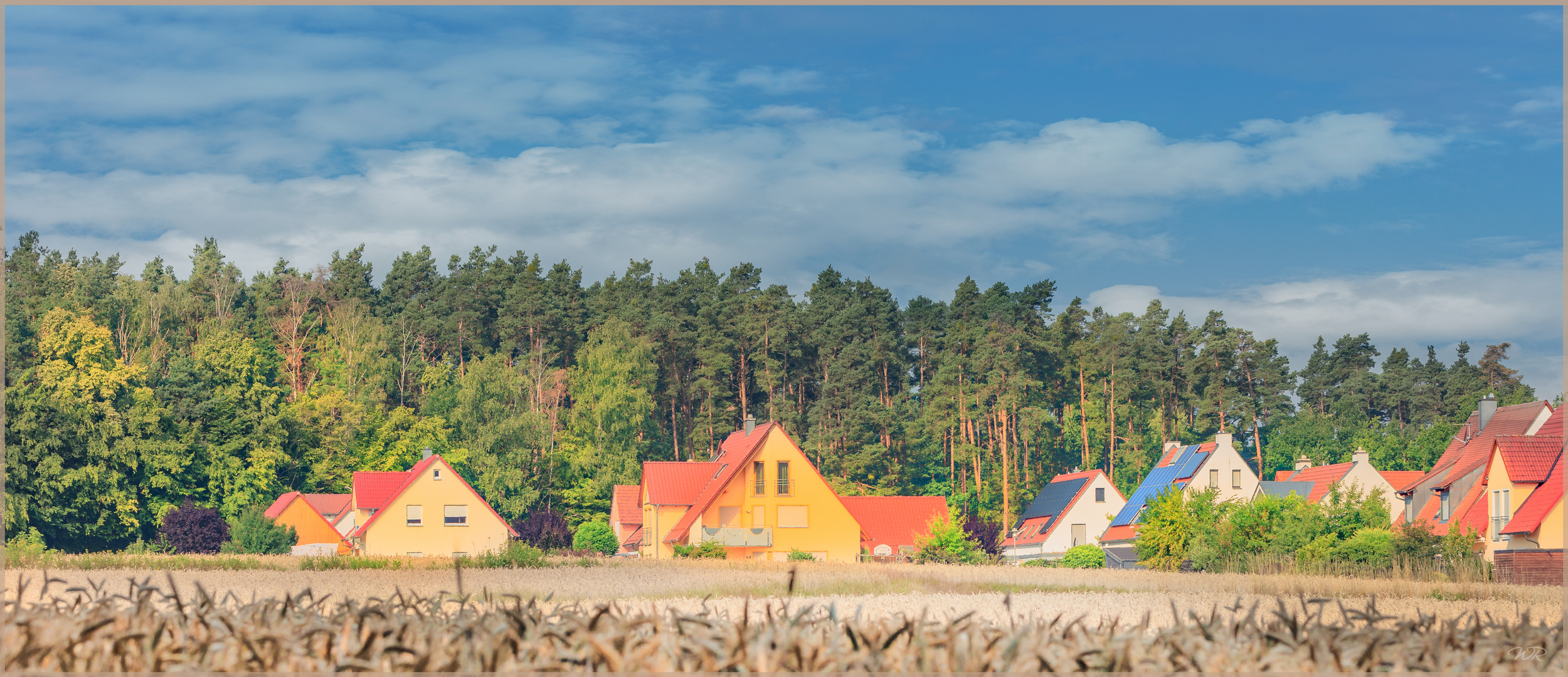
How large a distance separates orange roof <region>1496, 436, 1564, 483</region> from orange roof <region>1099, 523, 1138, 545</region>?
23.4m

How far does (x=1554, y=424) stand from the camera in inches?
1663

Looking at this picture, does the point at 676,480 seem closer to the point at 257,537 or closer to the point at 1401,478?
the point at 257,537

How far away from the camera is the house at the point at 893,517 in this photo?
206 feet

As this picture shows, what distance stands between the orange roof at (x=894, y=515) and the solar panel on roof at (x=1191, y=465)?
13122 millimetres

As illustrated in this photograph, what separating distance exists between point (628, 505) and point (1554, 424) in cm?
4629

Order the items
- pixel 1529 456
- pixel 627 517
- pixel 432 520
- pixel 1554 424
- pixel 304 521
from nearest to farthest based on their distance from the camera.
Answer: pixel 1529 456
pixel 1554 424
pixel 432 520
pixel 304 521
pixel 627 517

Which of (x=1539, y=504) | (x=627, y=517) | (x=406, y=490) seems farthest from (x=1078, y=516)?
(x=406, y=490)

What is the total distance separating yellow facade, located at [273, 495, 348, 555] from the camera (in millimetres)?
62188

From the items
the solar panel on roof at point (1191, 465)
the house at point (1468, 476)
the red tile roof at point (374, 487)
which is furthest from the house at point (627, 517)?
the house at point (1468, 476)

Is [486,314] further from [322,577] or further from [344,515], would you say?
[322,577]

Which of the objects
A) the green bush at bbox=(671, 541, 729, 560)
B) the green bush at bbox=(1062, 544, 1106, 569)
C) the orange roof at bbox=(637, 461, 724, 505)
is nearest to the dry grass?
the green bush at bbox=(671, 541, 729, 560)

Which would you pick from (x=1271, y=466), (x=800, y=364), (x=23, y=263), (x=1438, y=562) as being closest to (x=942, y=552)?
(x=1438, y=562)

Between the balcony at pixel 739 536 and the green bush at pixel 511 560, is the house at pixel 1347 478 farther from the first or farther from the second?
the green bush at pixel 511 560

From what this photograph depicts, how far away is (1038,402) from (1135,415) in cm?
751
